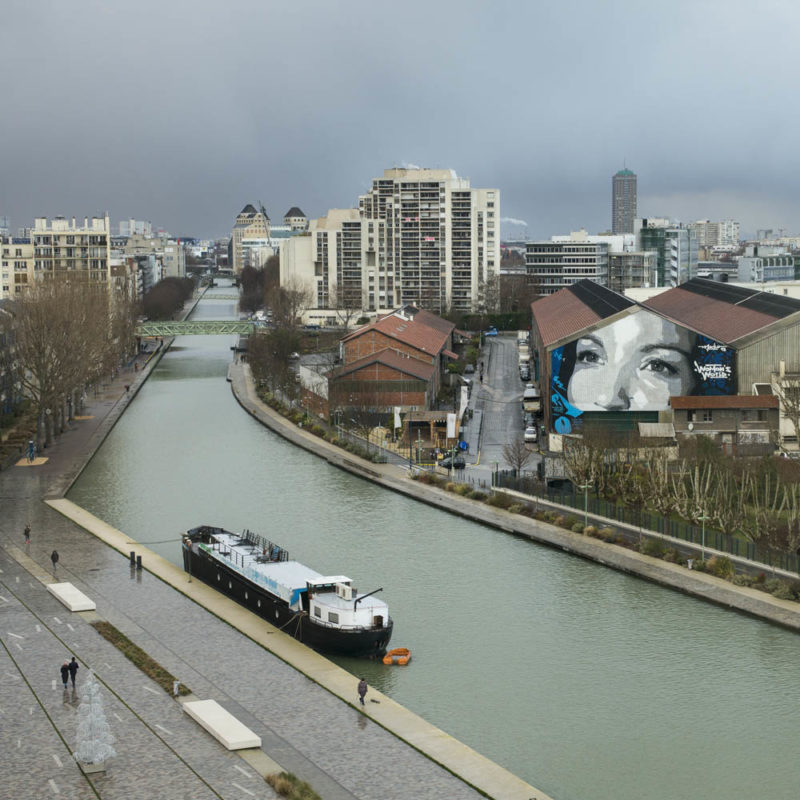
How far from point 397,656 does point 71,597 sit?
6.07 metres

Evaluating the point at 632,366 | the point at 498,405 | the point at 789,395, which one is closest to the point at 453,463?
the point at 632,366

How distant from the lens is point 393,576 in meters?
24.9

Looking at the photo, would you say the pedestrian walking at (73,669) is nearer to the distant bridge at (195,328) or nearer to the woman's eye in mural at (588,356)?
the woman's eye in mural at (588,356)

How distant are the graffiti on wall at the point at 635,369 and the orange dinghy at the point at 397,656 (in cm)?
1838

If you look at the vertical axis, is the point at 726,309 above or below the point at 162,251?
below

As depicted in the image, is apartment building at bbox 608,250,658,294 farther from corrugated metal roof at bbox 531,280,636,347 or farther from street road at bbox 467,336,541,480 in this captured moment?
corrugated metal roof at bbox 531,280,636,347

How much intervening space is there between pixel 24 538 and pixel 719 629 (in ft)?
47.7

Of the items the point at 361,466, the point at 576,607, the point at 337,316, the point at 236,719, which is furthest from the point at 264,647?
the point at 337,316

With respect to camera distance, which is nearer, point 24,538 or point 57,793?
point 57,793

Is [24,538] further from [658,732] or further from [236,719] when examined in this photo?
[658,732]

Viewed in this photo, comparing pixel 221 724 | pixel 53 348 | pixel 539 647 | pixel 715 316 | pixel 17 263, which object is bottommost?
pixel 539 647

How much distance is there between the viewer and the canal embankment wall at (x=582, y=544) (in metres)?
22.0

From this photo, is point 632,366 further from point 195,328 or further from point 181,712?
point 195,328

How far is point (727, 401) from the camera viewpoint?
36.3 m
